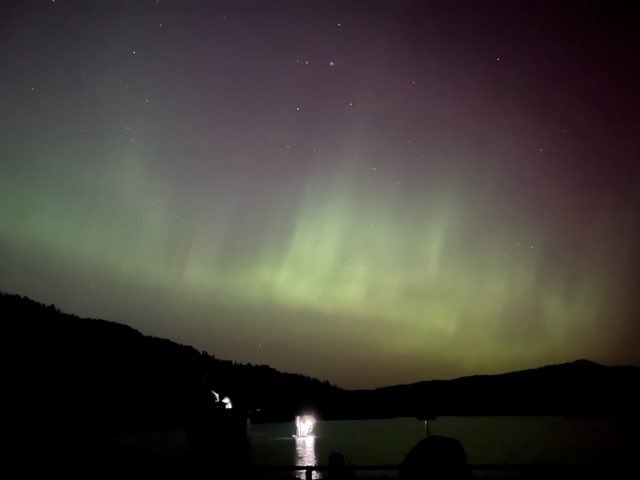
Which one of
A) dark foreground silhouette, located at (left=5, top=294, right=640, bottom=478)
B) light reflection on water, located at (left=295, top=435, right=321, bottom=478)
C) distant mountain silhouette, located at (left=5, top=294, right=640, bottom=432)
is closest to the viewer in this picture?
dark foreground silhouette, located at (left=5, top=294, right=640, bottom=478)

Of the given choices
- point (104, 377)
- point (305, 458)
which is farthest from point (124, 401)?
point (305, 458)

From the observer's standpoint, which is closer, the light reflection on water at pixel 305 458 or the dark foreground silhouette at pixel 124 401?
the dark foreground silhouette at pixel 124 401

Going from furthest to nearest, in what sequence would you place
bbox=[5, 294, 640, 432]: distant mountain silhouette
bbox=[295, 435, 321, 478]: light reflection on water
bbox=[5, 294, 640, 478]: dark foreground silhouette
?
bbox=[295, 435, 321, 478]: light reflection on water → bbox=[5, 294, 640, 432]: distant mountain silhouette → bbox=[5, 294, 640, 478]: dark foreground silhouette

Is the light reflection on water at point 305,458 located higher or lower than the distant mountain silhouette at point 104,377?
lower

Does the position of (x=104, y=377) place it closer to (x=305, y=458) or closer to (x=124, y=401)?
(x=124, y=401)

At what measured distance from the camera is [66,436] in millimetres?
16156

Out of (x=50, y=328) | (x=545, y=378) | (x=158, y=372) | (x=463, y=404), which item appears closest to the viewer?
(x=50, y=328)

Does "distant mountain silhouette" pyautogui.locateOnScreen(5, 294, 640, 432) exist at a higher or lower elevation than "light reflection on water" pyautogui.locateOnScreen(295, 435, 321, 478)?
higher

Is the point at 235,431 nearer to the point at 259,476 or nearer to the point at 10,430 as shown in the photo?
the point at 259,476

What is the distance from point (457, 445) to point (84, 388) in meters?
52.3

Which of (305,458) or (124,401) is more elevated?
(124,401)

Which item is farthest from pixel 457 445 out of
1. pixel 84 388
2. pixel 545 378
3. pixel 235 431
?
pixel 545 378

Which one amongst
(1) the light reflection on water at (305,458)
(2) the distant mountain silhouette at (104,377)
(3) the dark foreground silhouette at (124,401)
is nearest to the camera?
Result: (3) the dark foreground silhouette at (124,401)

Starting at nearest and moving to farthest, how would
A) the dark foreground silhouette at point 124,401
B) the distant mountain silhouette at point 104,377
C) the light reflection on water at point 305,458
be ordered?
the dark foreground silhouette at point 124,401, the distant mountain silhouette at point 104,377, the light reflection on water at point 305,458
